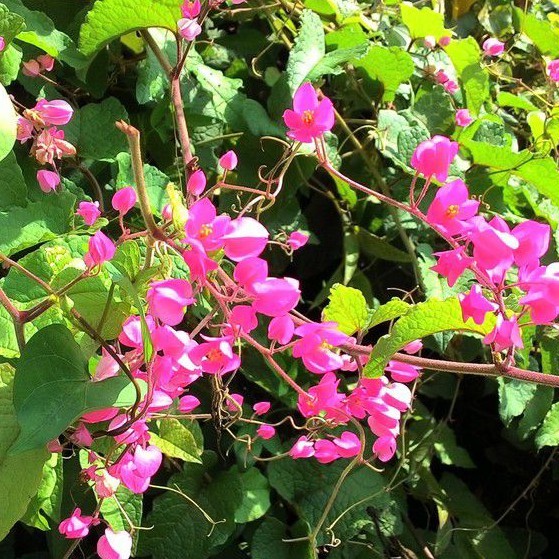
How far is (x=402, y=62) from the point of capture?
3.13ft

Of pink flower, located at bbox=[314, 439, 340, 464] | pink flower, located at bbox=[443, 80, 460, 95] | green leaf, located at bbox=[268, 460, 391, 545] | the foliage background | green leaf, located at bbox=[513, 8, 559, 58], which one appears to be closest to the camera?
pink flower, located at bbox=[314, 439, 340, 464]

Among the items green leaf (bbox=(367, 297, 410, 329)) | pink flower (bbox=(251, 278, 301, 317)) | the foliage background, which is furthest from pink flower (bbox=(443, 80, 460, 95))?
pink flower (bbox=(251, 278, 301, 317))

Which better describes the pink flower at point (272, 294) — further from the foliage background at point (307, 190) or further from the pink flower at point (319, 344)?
the foliage background at point (307, 190)

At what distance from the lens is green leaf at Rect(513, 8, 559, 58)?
1201 mm

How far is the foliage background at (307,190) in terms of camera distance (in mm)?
767

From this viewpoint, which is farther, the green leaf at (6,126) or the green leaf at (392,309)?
the green leaf at (392,309)

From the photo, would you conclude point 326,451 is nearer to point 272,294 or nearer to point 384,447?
point 384,447

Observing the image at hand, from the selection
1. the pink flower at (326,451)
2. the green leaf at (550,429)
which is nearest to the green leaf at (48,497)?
the pink flower at (326,451)

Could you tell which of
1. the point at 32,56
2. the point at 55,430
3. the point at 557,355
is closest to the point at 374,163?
the point at 557,355

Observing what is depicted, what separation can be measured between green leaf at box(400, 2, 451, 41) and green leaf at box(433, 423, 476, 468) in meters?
0.54

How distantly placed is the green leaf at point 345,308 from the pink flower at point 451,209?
121 mm

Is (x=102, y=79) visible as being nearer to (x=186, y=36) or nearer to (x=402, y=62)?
(x=186, y=36)

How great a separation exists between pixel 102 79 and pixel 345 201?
1.12 feet

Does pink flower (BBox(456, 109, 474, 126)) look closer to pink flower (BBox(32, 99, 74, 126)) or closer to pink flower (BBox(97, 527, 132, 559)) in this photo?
pink flower (BBox(32, 99, 74, 126))
